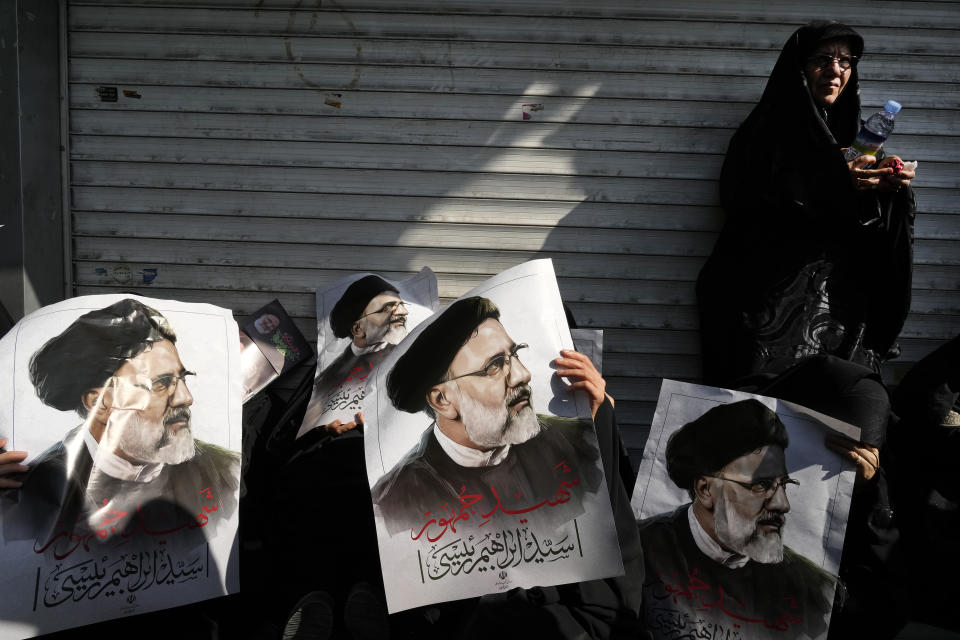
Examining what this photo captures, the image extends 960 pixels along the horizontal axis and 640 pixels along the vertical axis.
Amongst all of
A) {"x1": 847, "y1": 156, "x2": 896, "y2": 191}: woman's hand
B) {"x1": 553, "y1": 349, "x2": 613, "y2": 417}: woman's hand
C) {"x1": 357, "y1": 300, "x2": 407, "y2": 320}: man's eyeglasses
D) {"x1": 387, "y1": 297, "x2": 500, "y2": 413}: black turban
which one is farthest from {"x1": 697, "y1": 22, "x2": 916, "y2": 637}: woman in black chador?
{"x1": 357, "y1": 300, "x2": 407, "y2": 320}: man's eyeglasses

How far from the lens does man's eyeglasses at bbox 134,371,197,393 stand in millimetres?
2191

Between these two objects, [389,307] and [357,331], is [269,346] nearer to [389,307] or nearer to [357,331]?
[357,331]

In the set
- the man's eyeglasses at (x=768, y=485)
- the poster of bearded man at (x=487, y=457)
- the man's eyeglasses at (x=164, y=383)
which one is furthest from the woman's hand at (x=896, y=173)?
the man's eyeglasses at (x=164, y=383)

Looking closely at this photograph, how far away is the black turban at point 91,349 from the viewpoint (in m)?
2.12

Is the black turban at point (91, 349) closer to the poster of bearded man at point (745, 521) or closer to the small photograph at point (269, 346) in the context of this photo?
the small photograph at point (269, 346)

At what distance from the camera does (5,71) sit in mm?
3078

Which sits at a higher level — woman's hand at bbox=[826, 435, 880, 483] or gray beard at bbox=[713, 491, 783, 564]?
woman's hand at bbox=[826, 435, 880, 483]

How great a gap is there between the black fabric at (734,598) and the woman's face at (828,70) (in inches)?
74.7

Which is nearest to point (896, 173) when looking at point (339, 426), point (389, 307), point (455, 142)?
point (455, 142)

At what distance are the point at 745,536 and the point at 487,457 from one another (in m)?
0.87

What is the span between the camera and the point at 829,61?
2828mm

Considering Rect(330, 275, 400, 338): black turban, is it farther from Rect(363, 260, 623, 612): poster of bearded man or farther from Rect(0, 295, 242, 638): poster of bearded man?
Rect(363, 260, 623, 612): poster of bearded man

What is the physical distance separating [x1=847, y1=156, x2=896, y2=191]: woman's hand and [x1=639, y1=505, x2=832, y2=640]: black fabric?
156cm

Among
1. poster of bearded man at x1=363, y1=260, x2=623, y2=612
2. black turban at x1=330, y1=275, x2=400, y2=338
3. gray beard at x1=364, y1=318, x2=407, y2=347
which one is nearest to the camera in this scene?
poster of bearded man at x1=363, y1=260, x2=623, y2=612
